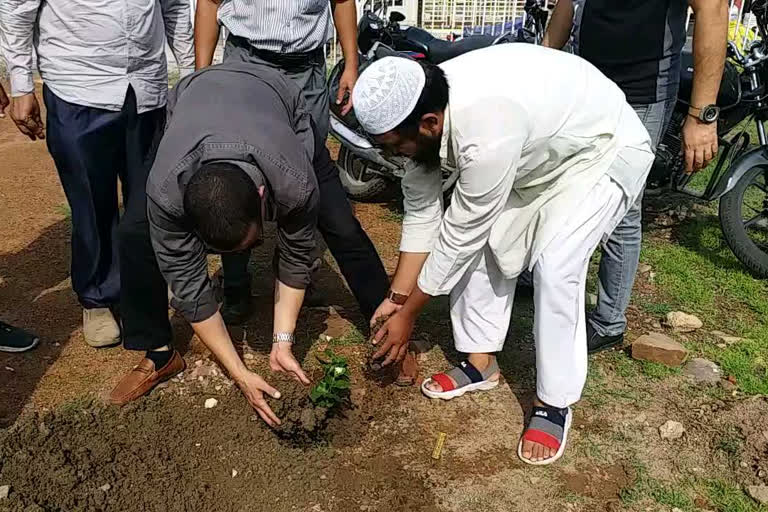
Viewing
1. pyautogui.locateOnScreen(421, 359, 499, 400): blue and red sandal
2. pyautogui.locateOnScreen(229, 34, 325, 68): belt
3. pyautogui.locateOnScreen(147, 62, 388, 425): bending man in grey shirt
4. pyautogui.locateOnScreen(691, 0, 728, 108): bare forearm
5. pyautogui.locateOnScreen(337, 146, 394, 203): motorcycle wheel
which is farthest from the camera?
pyautogui.locateOnScreen(337, 146, 394, 203): motorcycle wheel

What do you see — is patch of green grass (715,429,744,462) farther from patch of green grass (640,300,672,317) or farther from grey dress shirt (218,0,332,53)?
grey dress shirt (218,0,332,53)

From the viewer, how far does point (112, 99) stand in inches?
123

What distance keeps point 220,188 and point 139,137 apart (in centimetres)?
151

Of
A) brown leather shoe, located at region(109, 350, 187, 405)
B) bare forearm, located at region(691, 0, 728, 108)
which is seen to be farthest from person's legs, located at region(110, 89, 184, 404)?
bare forearm, located at region(691, 0, 728, 108)

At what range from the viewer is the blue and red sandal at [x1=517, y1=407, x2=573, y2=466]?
9.20 ft

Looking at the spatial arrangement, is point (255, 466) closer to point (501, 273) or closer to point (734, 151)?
point (501, 273)

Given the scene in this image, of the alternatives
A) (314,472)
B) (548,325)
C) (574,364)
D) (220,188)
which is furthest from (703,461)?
(220,188)

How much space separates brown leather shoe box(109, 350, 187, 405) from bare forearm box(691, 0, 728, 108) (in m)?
2.45

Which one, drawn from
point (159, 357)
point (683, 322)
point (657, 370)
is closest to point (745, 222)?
point (683, 322)

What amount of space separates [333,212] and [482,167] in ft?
3.27

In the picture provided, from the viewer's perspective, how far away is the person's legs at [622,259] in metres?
3.18

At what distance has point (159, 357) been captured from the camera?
123 inches

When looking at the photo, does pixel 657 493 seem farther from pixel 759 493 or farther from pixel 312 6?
pixel 312 6

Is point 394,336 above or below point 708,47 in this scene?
below
